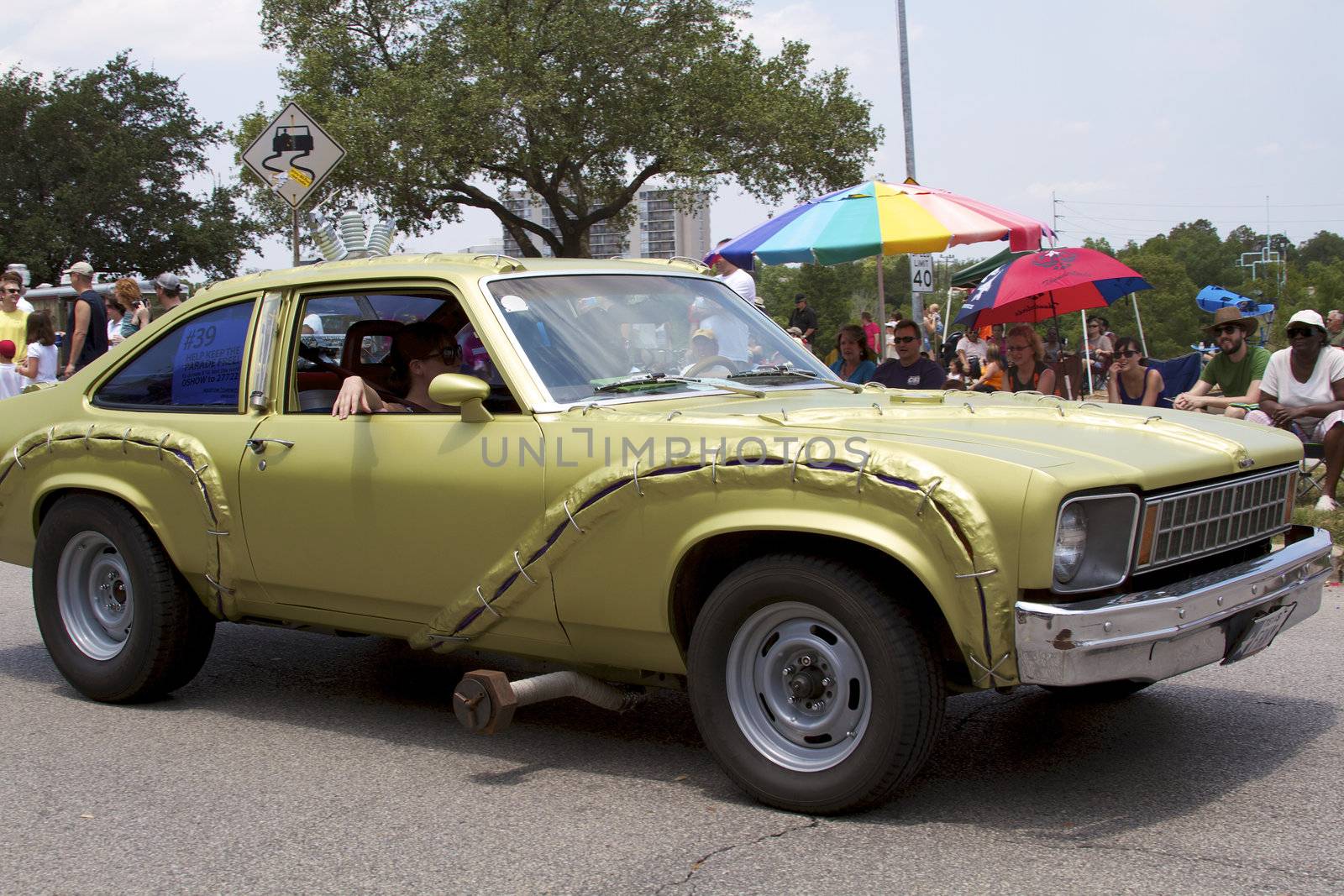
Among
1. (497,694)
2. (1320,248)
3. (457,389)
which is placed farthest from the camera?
(1320,248)

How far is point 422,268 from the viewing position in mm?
4941

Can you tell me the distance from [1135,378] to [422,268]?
699 cm

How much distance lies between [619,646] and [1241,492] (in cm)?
194

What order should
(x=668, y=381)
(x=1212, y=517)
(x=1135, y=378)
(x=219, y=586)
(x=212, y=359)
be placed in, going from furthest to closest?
(x=1135, y=378) → (x=212, y=359) → (x=219, y=586) → (x=668, y=381) → (x=1212, y=517)

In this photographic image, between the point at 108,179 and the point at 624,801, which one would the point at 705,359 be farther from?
the point at 108,179

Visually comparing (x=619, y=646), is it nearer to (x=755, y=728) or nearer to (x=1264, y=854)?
(x=755, y=728)

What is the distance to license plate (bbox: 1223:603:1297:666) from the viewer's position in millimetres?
3857

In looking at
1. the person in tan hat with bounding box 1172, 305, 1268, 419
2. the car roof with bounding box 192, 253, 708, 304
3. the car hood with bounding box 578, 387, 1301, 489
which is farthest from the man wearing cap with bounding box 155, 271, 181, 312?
the person in tan hat with bounding box 1172, 305, 1268, 419

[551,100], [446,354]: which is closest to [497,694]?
[446,354]

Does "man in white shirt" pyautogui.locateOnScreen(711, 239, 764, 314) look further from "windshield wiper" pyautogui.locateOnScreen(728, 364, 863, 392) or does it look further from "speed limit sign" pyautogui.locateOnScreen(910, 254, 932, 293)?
"speed limit sign" pyautogui.locateOnScreen(910, 254, 932, 293)

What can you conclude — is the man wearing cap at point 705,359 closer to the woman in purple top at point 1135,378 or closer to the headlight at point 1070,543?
the headlight at point 1070,543

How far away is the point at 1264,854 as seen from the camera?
347 centimetres

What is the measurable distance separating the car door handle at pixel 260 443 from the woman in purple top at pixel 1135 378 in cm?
707

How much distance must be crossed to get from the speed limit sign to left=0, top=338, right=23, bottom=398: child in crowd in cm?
1122
